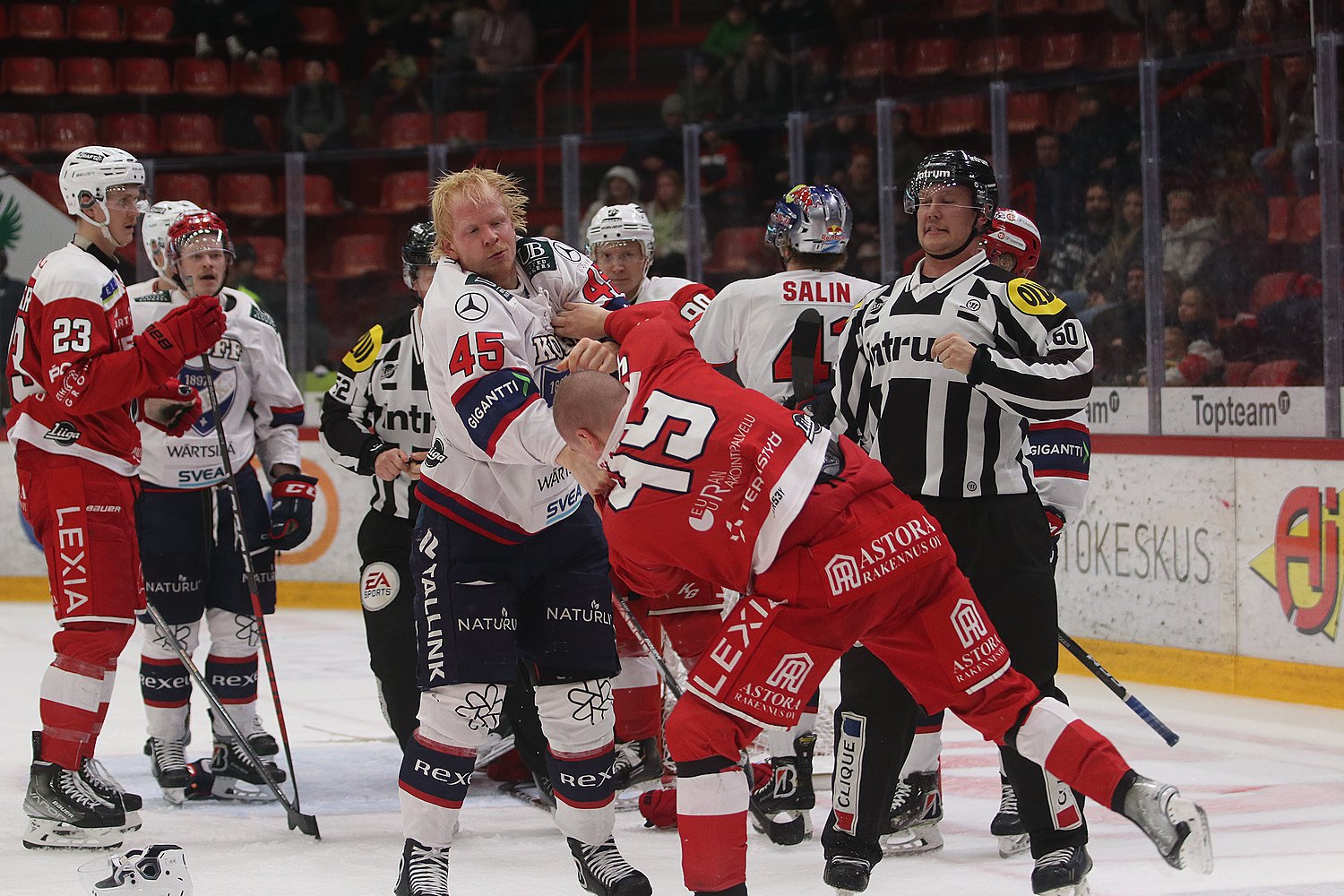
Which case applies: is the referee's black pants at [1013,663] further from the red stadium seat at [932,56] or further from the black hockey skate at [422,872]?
the red stadium seat at [932,56]

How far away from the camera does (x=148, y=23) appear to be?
40.2 ft

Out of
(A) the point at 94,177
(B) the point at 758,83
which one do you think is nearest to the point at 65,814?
(A) the point at 94,177

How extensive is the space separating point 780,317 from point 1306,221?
9.56 feet

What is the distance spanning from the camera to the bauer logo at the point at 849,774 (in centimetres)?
343

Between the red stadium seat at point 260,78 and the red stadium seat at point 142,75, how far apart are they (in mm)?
494

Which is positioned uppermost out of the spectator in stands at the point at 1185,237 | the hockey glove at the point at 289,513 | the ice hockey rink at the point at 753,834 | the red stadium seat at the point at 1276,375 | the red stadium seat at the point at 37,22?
the red stadium seat at the point at 37,22

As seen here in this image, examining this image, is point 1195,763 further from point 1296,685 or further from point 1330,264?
point 1330,264

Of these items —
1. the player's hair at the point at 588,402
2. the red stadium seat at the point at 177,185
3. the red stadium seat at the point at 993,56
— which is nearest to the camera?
the player's hair at the point at 588,402

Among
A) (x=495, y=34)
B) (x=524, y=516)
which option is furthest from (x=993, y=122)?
(x=495, y=34)

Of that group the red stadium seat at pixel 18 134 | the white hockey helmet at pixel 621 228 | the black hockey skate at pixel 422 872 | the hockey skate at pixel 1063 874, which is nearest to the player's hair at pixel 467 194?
the black hockey skate at pixel 422 872

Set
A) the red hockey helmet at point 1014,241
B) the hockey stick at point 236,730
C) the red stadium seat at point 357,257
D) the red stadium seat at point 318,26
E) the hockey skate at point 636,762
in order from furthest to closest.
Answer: the red stadium seat at point 318,26 → the red stadium seat at point 357,257 → the hockey skate at point 636,762 → the red hockey helmet at point 1014,241 → the hockey stick at point 236,730

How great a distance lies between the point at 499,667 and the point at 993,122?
4.67 m

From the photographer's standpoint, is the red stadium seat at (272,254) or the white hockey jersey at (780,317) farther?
the red stadium seat at (272,254)

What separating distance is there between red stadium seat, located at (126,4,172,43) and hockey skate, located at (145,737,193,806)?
8.67 meters
